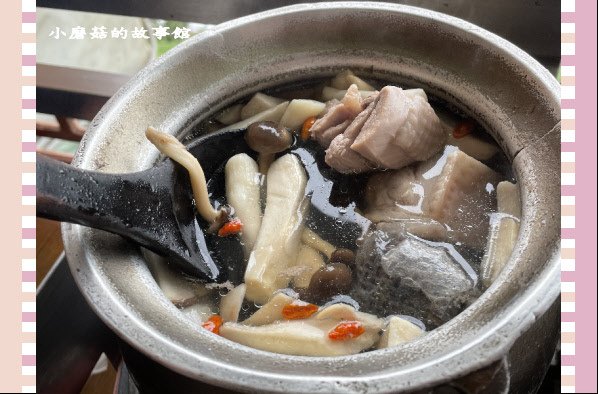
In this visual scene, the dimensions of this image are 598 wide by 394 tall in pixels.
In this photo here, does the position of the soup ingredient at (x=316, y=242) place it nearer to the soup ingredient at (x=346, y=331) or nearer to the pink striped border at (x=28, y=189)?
the soup ingredient at (x=346, y=331)

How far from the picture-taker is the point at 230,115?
2.22 metres

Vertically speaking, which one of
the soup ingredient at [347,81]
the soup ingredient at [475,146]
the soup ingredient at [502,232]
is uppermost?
the soup ingredient at [347,81]

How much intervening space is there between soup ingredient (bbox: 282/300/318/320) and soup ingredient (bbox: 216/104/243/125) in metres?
0.81

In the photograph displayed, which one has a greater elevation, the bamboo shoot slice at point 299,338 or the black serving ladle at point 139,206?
the black serving ladle at point 139,206

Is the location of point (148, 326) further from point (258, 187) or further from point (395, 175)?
point (395, 175)

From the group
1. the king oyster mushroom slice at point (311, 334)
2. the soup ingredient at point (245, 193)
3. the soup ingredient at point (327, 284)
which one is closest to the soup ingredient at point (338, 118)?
the soup ingredient at point (245, 193)

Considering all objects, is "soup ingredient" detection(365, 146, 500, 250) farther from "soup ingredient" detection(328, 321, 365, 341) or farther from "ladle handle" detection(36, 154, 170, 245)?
"ladle handle" detection(36, 154, 170, 245)

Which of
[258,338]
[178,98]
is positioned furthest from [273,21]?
[258,338]

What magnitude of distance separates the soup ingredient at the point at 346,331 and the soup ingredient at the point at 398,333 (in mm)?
61

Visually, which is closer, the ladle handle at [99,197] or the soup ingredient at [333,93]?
the ladle handle at [99,197]

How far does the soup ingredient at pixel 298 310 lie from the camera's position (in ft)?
5.34

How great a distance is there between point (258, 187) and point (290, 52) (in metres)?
0.55

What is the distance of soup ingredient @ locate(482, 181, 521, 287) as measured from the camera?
5.46 feet

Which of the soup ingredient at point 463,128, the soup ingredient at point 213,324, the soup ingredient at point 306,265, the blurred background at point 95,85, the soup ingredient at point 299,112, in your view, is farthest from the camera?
the blurred background at point 95,85
